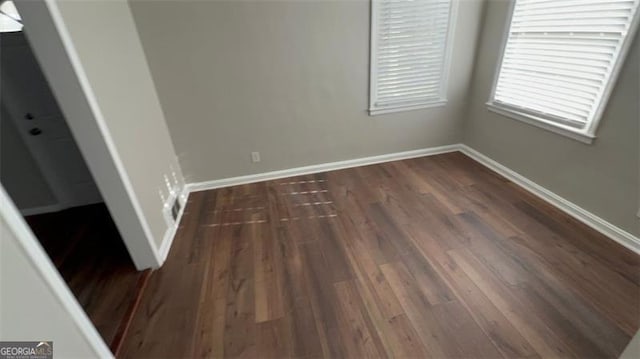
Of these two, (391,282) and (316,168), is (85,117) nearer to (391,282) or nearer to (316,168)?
(391,282)

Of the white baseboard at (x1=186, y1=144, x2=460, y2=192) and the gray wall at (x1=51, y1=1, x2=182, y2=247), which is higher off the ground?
the gray wall at (x1=51, y1=1, x2=182, y2=247)

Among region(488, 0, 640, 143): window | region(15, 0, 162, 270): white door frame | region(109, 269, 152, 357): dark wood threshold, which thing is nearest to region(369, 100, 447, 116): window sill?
region(488, 0, 640, 143): window

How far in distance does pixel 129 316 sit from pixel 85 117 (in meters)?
1.19

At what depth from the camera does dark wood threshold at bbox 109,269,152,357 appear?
1.65 m

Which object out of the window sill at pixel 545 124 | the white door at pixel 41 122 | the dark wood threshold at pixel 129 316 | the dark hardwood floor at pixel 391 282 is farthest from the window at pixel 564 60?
the white door at pixel 41 122

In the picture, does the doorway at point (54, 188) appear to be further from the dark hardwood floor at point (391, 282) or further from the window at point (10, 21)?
the dark hardwood floor at point (391, 282)

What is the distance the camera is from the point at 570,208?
2.51 metres

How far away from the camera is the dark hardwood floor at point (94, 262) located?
1.86 metres

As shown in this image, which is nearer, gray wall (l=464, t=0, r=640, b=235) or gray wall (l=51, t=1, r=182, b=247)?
gray wall (l=51, t=1, r=182, b=247)

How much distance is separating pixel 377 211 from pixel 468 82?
198 centimetres

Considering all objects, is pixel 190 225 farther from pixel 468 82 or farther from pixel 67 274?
pixel 468 82

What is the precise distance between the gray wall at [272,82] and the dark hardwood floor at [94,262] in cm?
96

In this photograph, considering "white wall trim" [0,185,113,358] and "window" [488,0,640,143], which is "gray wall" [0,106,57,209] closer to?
"white wall trim" [0,185,113,358]

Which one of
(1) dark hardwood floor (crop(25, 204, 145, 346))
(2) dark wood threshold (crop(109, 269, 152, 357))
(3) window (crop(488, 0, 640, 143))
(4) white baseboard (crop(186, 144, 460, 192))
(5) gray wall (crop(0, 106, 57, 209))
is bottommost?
(2) dark wood threshold (crop(109, 269, 152, 357))
